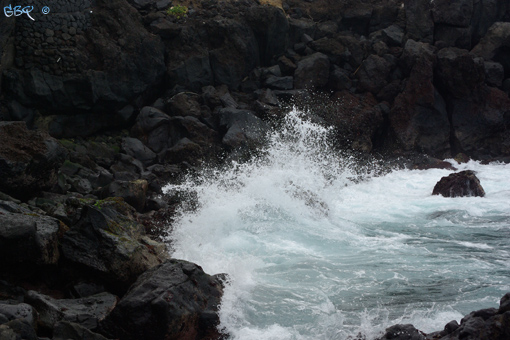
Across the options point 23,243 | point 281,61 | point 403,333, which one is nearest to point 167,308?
point 23,243

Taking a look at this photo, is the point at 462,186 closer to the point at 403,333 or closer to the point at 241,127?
the point at 241,127

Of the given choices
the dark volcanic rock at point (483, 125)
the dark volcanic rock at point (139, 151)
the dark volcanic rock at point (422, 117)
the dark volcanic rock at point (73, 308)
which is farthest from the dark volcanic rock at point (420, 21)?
the dark volcanic rock at point (73, 308)

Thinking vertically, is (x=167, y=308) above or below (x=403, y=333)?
above

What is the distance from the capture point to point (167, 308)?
4.98 m

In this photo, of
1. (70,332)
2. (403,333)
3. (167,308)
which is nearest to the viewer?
(70,332)

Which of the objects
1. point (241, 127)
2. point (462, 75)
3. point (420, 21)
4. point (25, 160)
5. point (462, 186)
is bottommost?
point (25, 160)

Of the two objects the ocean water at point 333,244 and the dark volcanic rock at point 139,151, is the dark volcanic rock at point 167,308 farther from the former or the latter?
the dark volcanic rock at point 139,151

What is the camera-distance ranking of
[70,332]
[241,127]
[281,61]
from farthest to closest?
[281,61], [241,127], [70,332]

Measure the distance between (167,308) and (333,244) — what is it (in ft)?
13.9

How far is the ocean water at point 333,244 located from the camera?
561cm

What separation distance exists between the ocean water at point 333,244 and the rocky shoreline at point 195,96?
0.75 metres

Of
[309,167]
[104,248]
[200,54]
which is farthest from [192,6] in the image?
[104,248]

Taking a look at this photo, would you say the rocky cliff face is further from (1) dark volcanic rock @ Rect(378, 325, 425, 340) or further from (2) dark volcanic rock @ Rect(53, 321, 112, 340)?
(1) dark volcanic rock @ Rect(378, 325, 425, 340)

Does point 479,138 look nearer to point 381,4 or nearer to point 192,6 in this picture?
point 381,4
